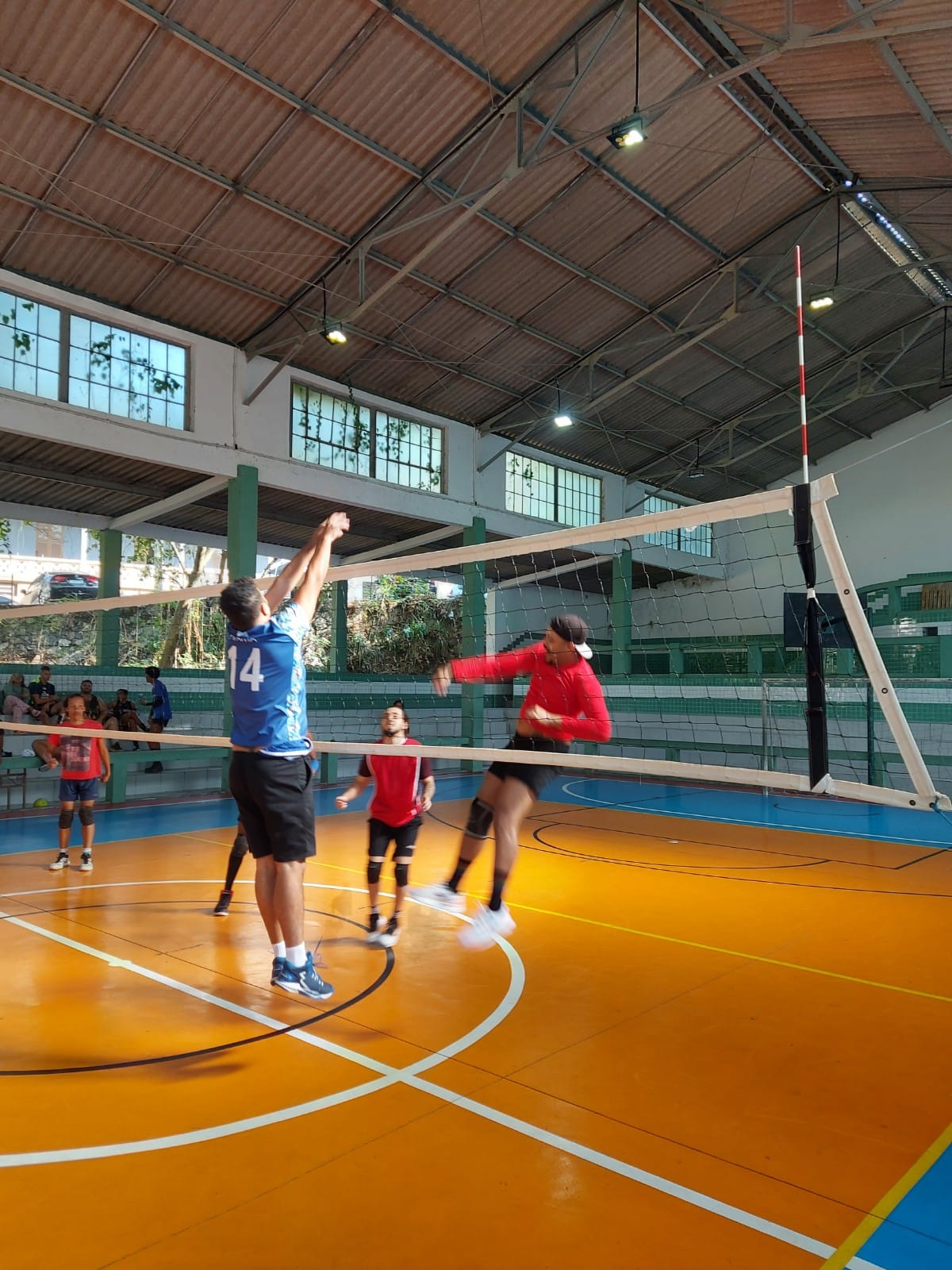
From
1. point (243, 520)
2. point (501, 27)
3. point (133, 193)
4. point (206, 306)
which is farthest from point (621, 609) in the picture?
point (133, 193)

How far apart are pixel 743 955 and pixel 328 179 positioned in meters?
10.6

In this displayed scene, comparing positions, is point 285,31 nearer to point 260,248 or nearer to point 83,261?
point 260,248

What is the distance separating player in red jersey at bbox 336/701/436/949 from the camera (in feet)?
18.6

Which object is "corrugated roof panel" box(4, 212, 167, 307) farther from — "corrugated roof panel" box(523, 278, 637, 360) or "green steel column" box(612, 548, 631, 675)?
"green steel column" box(612, 548, 631, 675)

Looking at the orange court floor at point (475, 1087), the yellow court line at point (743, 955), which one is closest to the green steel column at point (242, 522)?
the orange court floor at point (475, 1087)

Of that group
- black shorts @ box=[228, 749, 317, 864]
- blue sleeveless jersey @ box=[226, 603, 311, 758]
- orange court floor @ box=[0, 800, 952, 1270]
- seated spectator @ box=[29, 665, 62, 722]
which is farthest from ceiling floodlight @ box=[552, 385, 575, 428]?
black shorts @ box=[228, 749, 317, 864]

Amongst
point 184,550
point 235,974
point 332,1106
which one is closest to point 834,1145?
point 332,1106

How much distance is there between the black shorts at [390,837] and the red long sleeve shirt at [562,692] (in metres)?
1.48

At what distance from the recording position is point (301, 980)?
3.97 m

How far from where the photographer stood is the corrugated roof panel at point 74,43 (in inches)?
348

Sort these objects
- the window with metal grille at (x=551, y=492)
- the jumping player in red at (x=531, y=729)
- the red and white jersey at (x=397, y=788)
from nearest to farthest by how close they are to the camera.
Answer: the jumping player in red at (x=531, y=729) < the red and white jersey at (x=397, y=788) < the window with metal grille at (x=551, y=492)

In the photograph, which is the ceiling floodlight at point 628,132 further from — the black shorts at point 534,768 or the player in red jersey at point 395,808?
the black shorts at point 534,768

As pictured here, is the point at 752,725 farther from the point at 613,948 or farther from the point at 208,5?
the point at 208,5

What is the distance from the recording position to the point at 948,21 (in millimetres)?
8930
